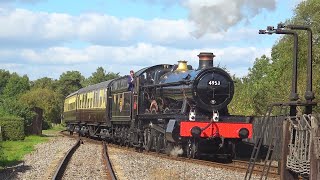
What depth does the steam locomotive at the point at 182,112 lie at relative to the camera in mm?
18188

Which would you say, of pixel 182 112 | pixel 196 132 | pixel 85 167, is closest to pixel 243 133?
pixel 196 132

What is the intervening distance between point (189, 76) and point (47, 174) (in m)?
6.81

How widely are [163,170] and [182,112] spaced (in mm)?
3942

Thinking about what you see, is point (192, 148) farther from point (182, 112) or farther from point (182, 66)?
point (182, 66)

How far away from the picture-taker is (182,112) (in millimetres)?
18672

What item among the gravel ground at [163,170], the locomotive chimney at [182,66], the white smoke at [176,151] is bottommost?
the gravel ground at [163,170]

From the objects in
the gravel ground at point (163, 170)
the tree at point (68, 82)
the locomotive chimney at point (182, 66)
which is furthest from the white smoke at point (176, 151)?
the tree at point (68, 82)

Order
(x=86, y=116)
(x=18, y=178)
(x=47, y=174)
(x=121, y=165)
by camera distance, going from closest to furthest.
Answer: (x=18, y=178) → (x=47, y=174) → (x=121, y=165) → (x=86, y=116)

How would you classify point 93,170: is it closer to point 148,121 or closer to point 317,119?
point 148,121

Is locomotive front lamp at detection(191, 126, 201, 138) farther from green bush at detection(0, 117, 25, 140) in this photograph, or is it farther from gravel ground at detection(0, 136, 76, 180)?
green bush at detection(0, 117, 25, 140)

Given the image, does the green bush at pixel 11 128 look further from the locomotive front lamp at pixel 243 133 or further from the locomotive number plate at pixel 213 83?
the locomotive front lamp at pixel 243 133

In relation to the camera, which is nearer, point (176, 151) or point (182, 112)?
point (182, 112)

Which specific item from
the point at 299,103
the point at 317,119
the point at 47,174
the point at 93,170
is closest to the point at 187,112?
the point at 93,170

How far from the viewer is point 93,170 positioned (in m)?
15.3
